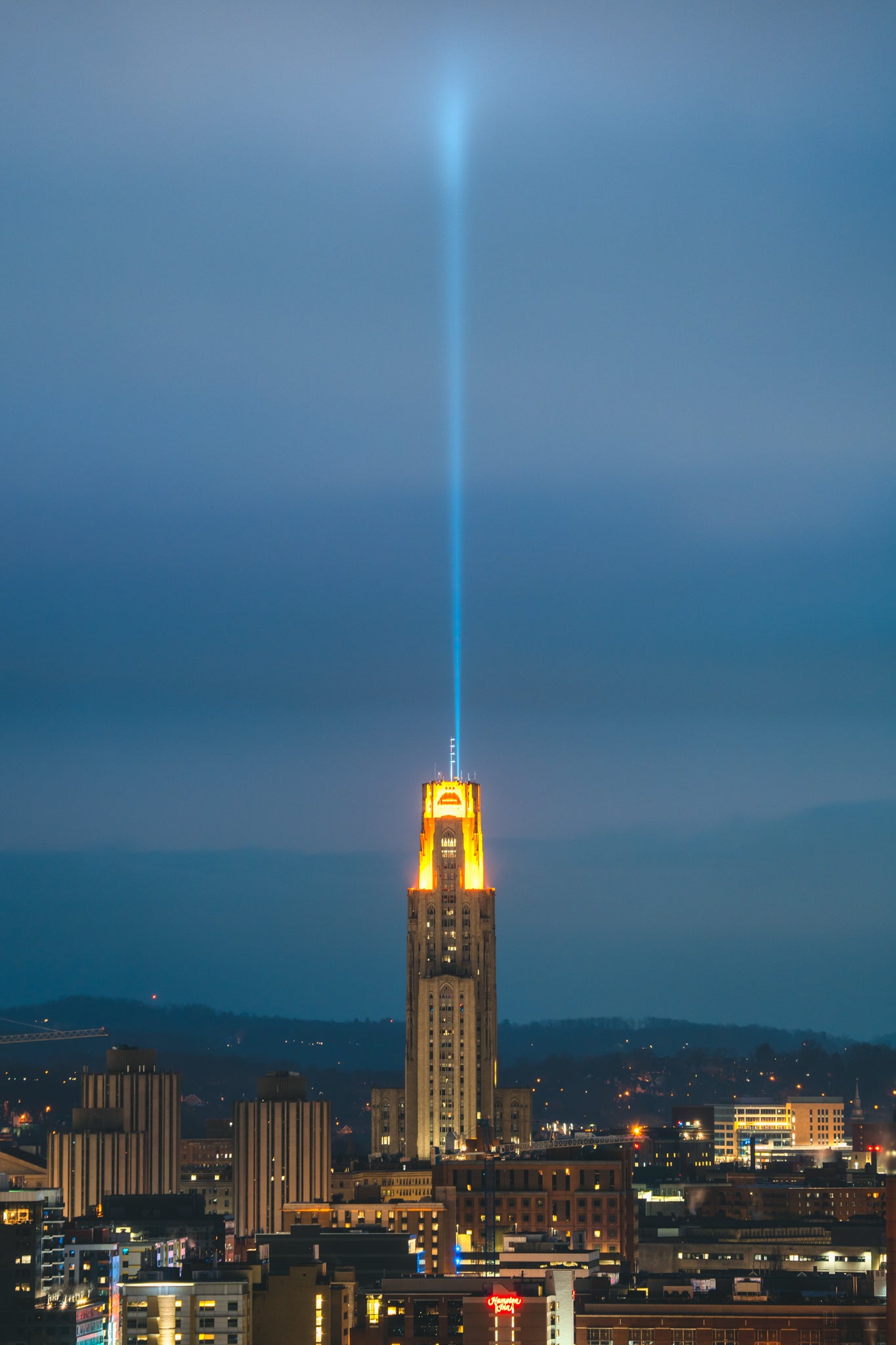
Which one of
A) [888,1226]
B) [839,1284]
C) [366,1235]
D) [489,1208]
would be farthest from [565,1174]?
[888,1226]

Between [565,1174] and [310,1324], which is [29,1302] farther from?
[565,1174]

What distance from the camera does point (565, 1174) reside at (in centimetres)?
19050

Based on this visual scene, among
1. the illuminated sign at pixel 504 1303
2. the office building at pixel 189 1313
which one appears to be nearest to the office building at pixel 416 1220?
the office building at pixel 189 1313

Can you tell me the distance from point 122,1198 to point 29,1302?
6609 cm

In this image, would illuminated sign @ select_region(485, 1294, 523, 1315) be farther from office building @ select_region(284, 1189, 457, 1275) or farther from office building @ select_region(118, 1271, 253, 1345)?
office building @ select_region(284, 1189, 457, 1275)

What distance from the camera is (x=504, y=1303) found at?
118 metres

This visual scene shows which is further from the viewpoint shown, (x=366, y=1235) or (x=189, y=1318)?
(x=366, y=1235)

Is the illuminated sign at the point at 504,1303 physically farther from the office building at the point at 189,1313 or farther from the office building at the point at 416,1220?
the office building at the point at 416,1220

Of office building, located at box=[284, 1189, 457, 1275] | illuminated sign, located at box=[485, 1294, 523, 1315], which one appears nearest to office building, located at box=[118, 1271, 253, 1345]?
illuminated sign, located at box=[485, 1294, 523, 1315]

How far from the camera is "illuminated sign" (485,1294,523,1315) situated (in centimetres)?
11825

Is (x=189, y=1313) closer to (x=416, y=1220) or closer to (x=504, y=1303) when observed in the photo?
(x=504, y=1303)

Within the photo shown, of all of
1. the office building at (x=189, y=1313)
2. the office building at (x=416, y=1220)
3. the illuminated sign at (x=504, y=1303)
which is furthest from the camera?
the office building at (x=416, y=1220)

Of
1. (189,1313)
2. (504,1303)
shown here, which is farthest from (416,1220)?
(504,1303)

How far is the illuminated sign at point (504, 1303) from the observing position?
388 ft
